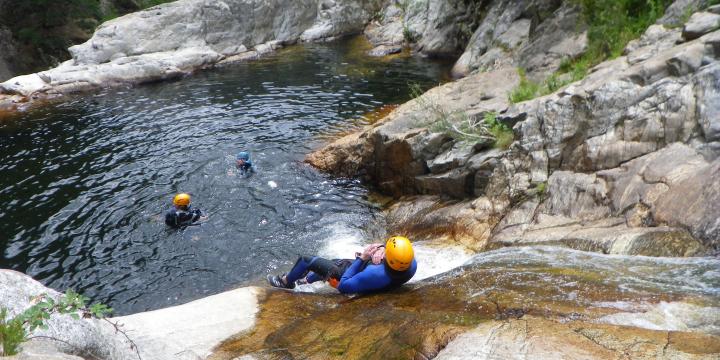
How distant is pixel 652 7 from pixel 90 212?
1663 centimetres

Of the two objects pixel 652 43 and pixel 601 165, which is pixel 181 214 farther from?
pixel 652 43

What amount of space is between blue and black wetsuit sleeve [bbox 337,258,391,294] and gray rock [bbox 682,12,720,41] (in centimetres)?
808

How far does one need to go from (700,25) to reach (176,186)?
1445cm

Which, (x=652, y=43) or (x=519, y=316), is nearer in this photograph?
(x=519, y=316)

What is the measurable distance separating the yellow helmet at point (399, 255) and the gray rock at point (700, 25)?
7.59 metres

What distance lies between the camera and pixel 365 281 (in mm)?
8234

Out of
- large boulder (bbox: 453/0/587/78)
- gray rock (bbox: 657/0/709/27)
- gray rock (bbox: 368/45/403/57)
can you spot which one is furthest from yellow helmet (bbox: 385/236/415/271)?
gray rock (bbox: 368/45/403/57)

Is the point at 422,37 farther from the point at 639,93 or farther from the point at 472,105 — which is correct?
the point at 639,93

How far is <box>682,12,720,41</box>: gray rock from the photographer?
389 inches

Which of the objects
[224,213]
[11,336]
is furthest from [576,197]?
[224,213]

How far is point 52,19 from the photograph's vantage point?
39.0 m

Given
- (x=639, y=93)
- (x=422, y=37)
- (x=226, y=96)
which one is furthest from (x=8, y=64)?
(x=639, y=93)

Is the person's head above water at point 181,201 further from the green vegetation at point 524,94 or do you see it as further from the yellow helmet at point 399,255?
the green vegetation at point 524,94

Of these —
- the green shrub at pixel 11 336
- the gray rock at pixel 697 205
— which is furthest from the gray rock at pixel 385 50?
the green shrub at pixel 11 336
